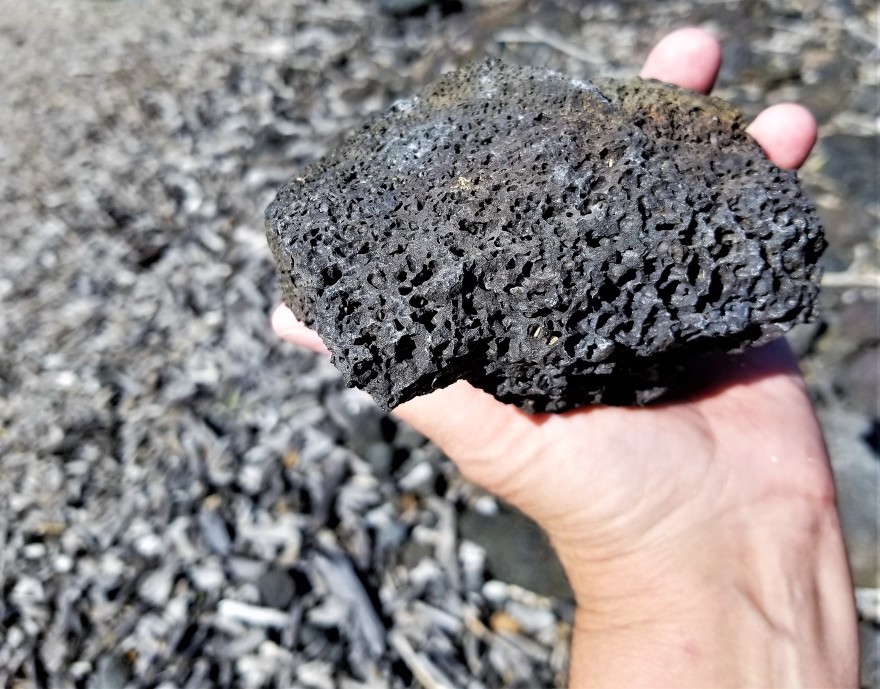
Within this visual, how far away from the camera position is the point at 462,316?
61.4 inches

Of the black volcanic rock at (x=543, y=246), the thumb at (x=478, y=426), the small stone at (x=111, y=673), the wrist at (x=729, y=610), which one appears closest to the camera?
the black volcanic rock at (x=543, y=246)

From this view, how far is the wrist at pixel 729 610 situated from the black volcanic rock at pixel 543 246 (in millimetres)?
428

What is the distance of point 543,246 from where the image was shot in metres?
1.62

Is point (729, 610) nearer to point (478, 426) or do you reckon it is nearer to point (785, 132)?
point (478, 426)

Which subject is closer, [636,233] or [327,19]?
[636,233]

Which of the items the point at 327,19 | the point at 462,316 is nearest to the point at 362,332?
the point at 462,316

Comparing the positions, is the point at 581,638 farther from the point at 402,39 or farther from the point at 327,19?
the point at 327,19

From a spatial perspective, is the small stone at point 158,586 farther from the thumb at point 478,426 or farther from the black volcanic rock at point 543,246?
the black volcanic rock at point 543,246

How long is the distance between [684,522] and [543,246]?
0.77m

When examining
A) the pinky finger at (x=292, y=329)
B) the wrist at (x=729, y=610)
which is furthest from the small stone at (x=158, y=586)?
the wrist at (x=729, y=610)

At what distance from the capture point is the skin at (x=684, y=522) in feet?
5.95

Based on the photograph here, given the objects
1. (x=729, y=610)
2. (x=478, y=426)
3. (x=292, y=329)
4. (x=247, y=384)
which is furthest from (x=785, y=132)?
(x=247, y=384)

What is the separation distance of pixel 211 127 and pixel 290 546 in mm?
2141

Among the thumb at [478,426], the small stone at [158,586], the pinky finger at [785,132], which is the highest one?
the pinky finger at [785,132]
